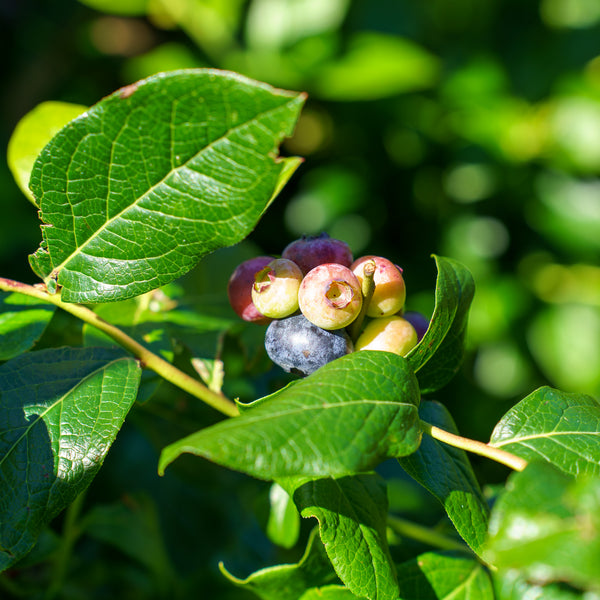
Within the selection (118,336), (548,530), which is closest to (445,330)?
(548,530)

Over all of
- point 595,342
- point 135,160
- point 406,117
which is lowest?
point 595,342

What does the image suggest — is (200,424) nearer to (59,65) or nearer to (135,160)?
(135,160)

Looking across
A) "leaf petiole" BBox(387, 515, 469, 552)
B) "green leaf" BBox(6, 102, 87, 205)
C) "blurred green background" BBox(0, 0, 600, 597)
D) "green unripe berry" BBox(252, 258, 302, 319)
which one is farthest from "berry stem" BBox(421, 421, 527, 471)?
"blurred green background" BBox(0, 0, 600, 597)

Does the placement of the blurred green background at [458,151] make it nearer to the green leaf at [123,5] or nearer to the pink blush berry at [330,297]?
the green leaf at [123,5]

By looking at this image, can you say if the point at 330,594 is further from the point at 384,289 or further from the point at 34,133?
the point at 34,133

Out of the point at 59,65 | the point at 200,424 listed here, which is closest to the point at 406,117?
the point at 200,424

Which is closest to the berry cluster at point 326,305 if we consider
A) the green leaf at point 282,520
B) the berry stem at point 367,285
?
the berry stem at point 367,285
